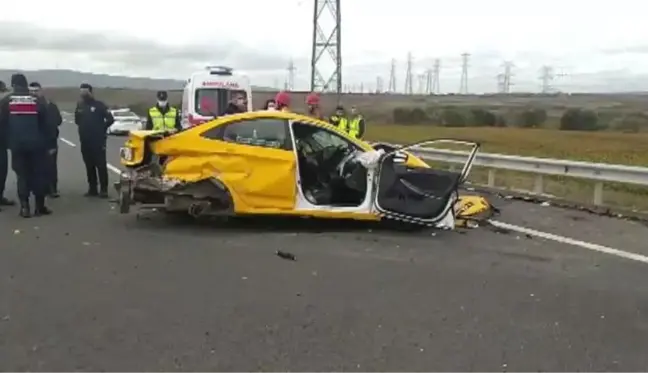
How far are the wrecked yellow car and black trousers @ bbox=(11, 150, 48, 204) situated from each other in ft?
4.80

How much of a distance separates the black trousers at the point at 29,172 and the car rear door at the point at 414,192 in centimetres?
433

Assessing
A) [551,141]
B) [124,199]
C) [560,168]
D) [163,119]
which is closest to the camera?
[124,199]

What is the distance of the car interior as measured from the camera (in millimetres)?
9219

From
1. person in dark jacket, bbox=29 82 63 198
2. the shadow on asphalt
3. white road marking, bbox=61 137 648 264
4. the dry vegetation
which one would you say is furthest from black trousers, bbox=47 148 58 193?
white road marking, bbox=61 137 648 264

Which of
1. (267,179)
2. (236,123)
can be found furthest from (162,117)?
(267,179)

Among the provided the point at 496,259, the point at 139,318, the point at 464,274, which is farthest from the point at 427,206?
the point at 139,318

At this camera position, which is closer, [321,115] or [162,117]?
[162,117]

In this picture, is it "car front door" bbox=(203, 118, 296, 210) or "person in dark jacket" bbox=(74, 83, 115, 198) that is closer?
"car front door" bbox=(203, 118, 296, 210)

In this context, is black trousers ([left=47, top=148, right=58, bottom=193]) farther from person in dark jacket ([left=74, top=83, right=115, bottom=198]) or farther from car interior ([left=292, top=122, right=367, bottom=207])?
car interior ([left=292, top=122, right=367, bottom=207])

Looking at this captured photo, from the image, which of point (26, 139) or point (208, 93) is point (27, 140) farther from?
point (208, 93)

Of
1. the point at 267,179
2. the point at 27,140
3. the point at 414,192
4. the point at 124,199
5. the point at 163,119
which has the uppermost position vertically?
the point at 163,119

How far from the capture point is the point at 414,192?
360 inches

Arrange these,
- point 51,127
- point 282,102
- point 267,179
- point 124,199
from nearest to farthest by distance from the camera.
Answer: point 267,179 < point 124,199 < point 51,127 < point 282,102

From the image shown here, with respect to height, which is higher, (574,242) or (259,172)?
(259,172)
